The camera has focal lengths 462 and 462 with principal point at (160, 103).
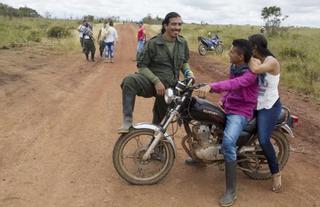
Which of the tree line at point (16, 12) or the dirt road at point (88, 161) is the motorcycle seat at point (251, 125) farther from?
the tree line at point (16, 12)

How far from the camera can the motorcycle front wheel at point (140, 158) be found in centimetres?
535

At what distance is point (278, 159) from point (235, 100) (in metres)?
1.07

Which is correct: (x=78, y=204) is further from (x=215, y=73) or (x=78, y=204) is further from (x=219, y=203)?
(x=215, y=73)

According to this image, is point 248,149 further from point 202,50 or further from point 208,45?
point 202,50

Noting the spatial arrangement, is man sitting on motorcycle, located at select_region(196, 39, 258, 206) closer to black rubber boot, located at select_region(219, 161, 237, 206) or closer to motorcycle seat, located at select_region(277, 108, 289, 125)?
black rubber boot, located at select_region(219, 161, 237, 206)

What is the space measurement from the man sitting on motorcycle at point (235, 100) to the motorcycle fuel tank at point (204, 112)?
0.10 metres

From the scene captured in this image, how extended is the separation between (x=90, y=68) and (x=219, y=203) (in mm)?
12397

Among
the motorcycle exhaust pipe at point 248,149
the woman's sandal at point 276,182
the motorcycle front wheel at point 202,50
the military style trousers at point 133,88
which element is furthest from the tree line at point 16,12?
the woman's sandal at point 276,182

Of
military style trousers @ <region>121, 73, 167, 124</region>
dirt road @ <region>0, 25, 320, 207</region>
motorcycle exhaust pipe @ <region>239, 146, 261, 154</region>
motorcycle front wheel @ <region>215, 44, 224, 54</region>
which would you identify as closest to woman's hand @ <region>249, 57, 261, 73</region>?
motorcycle exhaust pipe @ <region>239, 146, 261, 154</region>

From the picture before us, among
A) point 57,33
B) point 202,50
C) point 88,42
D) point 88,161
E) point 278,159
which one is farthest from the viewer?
point 57,33

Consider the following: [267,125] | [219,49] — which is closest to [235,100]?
[267,125]

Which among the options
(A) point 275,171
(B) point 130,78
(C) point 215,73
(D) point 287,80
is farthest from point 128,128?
(C) point 215,73

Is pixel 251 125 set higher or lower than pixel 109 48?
higher

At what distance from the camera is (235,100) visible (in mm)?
5281
